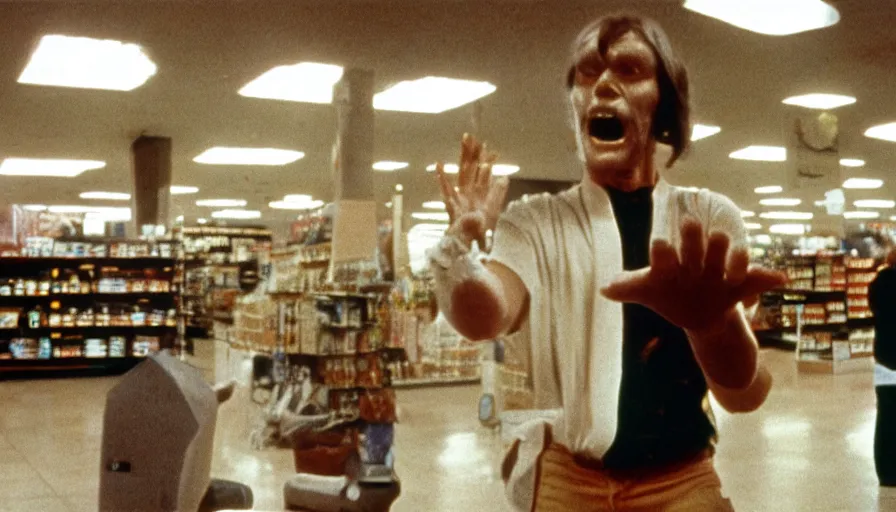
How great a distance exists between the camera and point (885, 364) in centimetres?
604

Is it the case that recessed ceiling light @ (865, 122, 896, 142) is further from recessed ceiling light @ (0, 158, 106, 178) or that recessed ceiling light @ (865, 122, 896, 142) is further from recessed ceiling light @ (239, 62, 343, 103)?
recessed ceiling light @ (0, 158, 106, 178)

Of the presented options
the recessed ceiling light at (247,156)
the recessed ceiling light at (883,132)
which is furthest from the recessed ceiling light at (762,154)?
the recessed ceiling light at (247,156)

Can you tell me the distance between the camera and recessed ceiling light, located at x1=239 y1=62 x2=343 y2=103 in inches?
337

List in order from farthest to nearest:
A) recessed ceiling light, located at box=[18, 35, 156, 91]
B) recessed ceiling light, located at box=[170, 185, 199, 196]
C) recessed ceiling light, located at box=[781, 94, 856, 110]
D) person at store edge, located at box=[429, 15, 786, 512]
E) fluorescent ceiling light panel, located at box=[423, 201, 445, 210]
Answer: fluorescent ceiling light panel, located at box=[423, 201, 445, 210], recessed ceiling light, located at box=[170, 185, 199, 196], recessed ceiling light, located at box=[781, 94, 856, 110], recessed ceiling light, located at box=[18, 35, 156, 91], person at store edge, located at box=[429, 15, 786, 512]

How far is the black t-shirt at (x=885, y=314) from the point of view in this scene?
230 inches

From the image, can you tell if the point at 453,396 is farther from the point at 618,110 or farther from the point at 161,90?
the point at 618,110

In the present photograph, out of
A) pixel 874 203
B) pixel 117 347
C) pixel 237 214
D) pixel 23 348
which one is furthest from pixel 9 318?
pixel 874 203

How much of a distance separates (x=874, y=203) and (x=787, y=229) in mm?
9664

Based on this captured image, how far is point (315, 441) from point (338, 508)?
282cm

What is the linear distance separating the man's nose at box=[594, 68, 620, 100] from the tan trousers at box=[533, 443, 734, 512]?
474 millimetres

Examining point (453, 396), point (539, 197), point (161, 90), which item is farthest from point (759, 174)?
point (539, 197)

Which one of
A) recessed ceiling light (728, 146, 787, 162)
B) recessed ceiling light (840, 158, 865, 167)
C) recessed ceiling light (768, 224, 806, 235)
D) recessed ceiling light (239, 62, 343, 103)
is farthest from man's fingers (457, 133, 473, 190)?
recessed ceiling light (768, 224, 806, 235)

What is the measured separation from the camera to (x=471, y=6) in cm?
668

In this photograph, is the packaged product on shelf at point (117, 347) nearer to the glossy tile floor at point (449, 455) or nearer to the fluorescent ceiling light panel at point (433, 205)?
the glossy tile floor at point (449, 455)
